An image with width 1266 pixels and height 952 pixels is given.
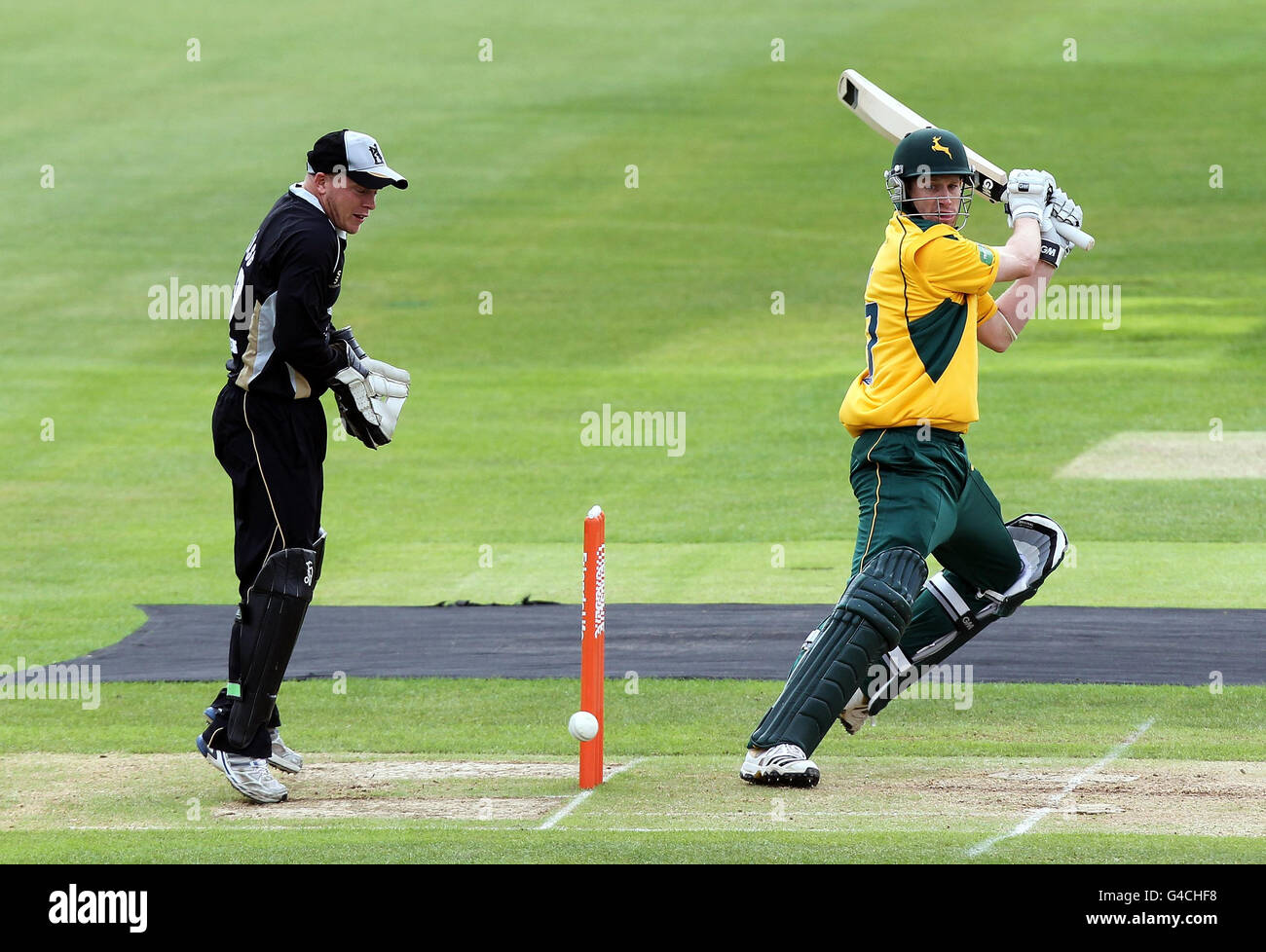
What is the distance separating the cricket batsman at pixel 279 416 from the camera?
678 cm

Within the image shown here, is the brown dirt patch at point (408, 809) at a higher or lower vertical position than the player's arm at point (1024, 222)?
lower

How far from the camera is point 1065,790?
21.8 feet

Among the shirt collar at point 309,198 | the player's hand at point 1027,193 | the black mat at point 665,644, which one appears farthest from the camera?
the black mat at point 665,644

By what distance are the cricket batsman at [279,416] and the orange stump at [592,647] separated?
1.08m

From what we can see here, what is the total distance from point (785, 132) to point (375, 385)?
96.3 ft

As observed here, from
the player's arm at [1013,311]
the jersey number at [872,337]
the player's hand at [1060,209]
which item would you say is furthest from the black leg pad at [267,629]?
the player's hand at [1060,209]

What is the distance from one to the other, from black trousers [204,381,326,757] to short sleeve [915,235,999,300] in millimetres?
2450

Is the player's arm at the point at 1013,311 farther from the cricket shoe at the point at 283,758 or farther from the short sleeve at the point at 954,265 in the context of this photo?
the cricket shoe at the point at 283,758

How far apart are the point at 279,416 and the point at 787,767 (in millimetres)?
A: 2370

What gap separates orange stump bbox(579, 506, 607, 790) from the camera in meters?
6.70

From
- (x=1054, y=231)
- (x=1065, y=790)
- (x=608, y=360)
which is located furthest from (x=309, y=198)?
(x=608, y=360)

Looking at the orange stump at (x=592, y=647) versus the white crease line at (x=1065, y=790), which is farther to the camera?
the orange stump at (x=592, y=647)

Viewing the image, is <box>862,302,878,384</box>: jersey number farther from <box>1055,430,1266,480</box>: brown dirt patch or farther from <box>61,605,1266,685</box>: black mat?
<box>1055,430,1266,480</box>: brown dirt patch

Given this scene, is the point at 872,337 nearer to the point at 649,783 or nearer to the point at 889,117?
the point at 889,117
